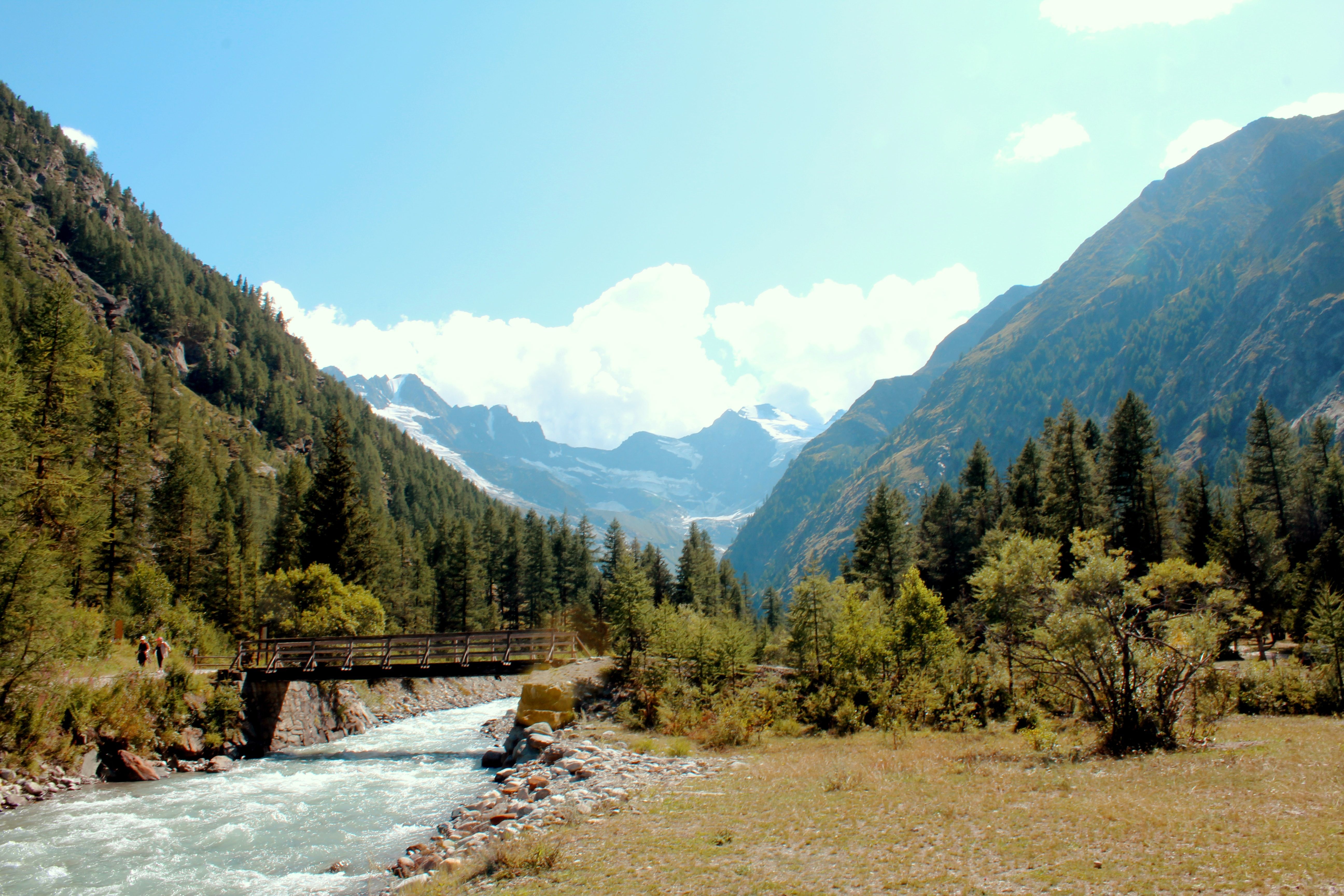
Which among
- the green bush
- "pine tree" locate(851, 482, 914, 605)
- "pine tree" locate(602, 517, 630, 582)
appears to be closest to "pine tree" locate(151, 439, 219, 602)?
"pine tree" locate(602, 517, 630, 582)

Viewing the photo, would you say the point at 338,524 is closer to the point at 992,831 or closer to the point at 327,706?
the point at 327,706

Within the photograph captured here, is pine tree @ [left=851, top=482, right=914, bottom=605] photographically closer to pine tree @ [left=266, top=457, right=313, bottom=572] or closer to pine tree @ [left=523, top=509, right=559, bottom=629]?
pine tree @ [left=523, top=509, right=559, bottom=629]

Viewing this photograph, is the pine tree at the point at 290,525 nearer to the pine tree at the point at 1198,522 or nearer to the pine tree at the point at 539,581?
the pine tree at the point at 539,581

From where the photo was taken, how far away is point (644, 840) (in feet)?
42.8

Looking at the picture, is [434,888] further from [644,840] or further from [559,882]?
[644,840]

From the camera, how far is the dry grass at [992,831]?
31.3ft

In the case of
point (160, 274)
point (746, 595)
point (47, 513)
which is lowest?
point (746, 595)

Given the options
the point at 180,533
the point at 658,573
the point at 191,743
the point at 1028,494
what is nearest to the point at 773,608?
the point at 658,573

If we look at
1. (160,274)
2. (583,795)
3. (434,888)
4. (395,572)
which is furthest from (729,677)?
(160,274)

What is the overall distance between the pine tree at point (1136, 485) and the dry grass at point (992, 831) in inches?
1459

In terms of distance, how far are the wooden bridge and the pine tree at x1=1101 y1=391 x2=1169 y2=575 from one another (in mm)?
43841

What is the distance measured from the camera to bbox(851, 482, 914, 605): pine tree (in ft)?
193

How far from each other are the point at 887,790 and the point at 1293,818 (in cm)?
739

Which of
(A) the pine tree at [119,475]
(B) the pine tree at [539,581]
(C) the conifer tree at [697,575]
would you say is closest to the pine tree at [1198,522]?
(C) the conifer tree at [697,575]
